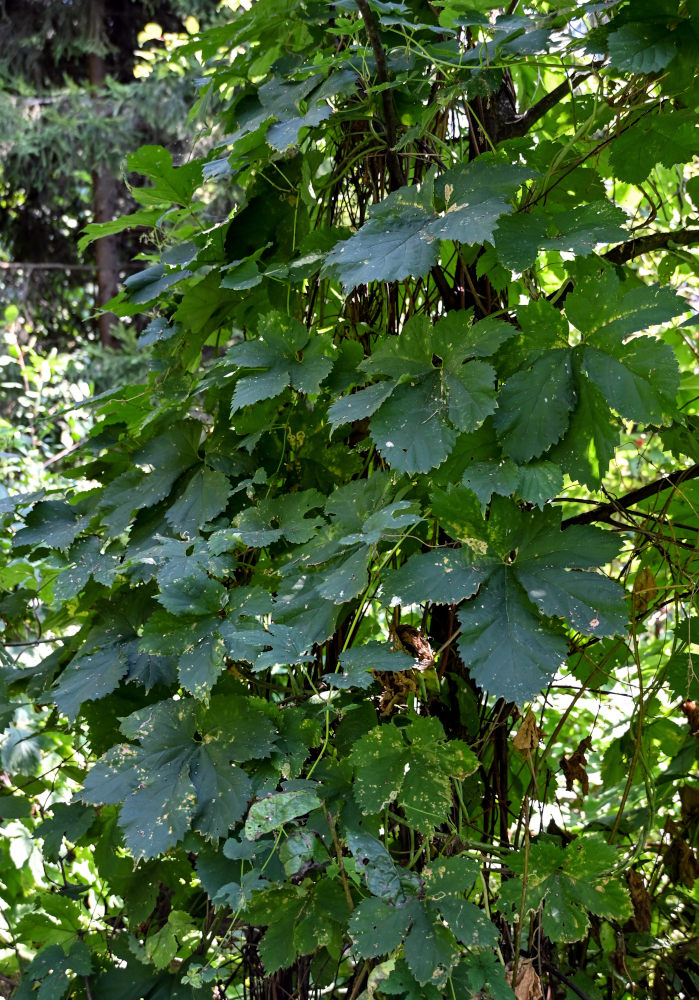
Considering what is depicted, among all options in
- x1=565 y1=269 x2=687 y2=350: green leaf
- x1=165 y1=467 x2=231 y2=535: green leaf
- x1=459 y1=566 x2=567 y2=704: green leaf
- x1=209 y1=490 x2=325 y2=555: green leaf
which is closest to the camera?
x1=459 y1=566 x2=567 y2=704: green leaf

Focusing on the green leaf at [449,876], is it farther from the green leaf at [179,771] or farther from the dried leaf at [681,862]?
the dried leaf at [681,862]

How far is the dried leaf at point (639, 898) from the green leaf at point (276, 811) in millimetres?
576

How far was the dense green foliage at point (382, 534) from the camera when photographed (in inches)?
33.9

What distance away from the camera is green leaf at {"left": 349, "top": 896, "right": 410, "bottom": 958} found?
0.81 meters

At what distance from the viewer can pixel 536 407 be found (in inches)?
34.7

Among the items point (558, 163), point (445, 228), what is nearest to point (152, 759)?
point (445, 228)

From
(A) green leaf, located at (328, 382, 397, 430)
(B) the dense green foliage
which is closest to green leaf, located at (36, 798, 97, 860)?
(B) the dense green foliage

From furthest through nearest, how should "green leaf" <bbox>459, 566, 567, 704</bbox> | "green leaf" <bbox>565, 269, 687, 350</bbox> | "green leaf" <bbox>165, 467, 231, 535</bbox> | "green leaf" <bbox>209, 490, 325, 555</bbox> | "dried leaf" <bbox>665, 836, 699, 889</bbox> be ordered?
"dried leaf" <bbox>665, 836, 699, 889</bbox> → "green leaf" <bbox>165, 467, 231, 535</bbox> → "green leaf" <bbox>209, 490, 325, 555</bbox> → "green leaf" <bbox>565, 269, 687, 350</bbox> → "green leaf" <bbox>459, 566, 567, 704</bbox>

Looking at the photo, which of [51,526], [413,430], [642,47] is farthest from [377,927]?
[642,47]

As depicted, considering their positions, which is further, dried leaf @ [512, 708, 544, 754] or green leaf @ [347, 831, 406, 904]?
dried leaf @ [512, 708, 544, 754]

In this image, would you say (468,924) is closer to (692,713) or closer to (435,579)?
(435,579)

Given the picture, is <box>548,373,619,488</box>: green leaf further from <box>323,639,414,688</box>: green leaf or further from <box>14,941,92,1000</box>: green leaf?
<box>14,941,92,1000</box>: green leaf

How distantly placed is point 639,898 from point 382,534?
69 centimetres

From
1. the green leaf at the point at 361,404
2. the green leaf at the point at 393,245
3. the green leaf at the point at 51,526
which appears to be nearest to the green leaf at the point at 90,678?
the green leaf at the point at 51,526
